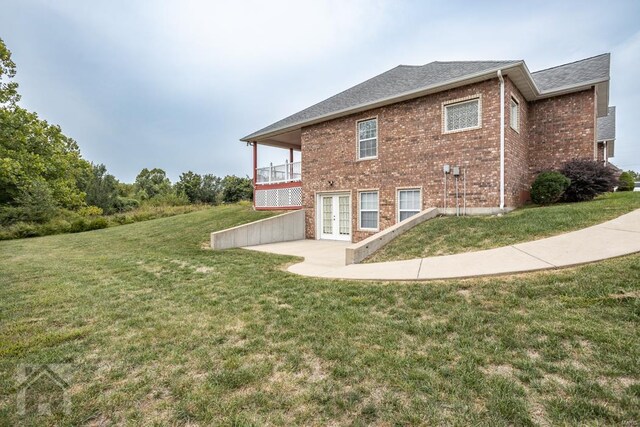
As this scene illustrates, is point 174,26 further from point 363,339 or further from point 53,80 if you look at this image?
point 363,339

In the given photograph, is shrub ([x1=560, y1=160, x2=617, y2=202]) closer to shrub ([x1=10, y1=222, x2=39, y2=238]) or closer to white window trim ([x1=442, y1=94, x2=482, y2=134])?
white window trim ([x1=442, y1=94, x2=482, y2=134])

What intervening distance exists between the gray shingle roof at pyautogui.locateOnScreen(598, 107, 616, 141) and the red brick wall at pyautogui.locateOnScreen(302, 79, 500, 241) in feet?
45.4

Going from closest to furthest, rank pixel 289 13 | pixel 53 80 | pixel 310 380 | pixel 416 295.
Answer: pixel 310 380, pixel 416 295, pixel 289 13, pixel 53 80

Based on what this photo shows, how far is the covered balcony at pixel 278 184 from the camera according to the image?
584 inches

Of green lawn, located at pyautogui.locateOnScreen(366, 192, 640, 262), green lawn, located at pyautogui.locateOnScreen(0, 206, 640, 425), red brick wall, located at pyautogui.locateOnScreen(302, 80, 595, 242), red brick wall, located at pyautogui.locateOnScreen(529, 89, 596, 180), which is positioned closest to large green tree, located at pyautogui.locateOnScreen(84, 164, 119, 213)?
red brick wall, located at pyautogui.locateOnScreen(302, 80, 595, 242)

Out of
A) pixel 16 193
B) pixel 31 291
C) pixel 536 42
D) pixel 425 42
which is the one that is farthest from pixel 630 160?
pixel 16 193

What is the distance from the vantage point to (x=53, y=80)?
21.0m

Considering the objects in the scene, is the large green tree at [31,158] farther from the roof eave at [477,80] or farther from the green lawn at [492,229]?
the green lawn at [492,229]

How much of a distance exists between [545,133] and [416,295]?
400 inches

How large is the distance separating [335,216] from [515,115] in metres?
7.46

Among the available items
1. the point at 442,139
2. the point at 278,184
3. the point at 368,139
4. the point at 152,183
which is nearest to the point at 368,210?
the point at 368,139

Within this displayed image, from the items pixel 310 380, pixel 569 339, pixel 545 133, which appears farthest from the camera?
pixel 545 133

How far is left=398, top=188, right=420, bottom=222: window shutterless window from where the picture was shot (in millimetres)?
10852

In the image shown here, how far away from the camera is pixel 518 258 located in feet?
17.8
